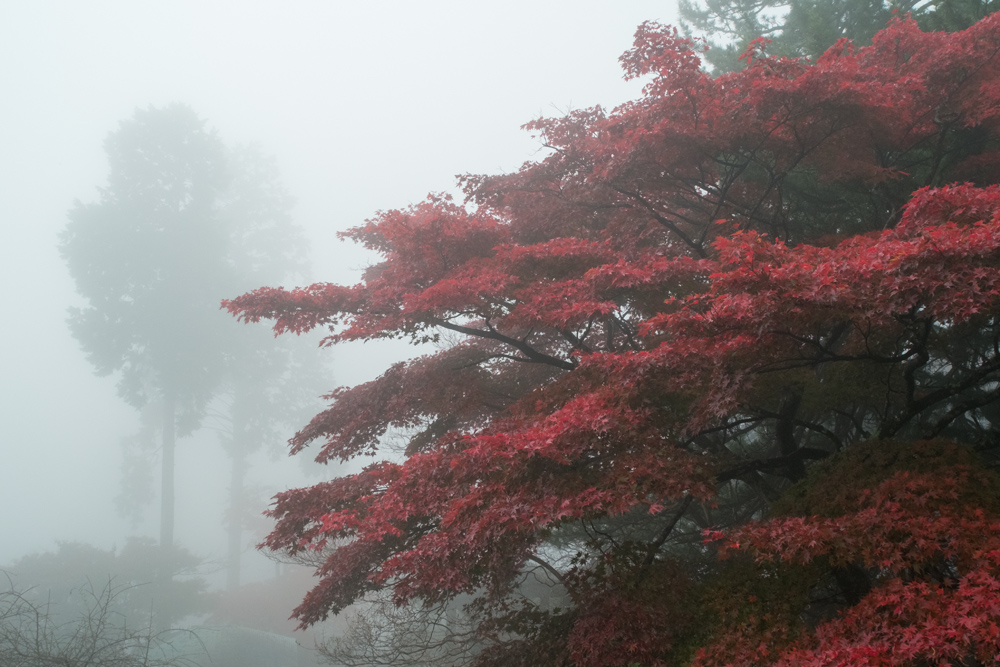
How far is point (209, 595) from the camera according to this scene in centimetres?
2080

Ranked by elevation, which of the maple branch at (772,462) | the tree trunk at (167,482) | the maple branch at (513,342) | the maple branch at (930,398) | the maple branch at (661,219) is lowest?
the maple branch at (772,462)

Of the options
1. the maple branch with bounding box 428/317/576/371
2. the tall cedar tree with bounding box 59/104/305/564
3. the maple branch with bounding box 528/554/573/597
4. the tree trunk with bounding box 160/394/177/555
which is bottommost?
the maple branch with bounding box 528/554/573/597

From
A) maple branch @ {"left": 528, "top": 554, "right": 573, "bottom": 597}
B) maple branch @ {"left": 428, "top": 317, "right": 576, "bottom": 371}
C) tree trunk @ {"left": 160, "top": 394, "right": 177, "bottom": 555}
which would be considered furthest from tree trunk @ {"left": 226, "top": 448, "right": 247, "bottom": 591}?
maple branch @ {"left": 428, "top": 317, "right": 576, "bottom": 371}

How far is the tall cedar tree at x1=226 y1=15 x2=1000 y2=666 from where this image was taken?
3.39 metres

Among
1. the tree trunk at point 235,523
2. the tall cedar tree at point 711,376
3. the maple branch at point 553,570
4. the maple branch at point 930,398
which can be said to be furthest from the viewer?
the tree trunk at point 235,523

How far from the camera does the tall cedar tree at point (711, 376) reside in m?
3.39

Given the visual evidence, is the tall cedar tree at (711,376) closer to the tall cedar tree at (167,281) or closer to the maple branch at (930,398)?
the maple branch at (930,398)

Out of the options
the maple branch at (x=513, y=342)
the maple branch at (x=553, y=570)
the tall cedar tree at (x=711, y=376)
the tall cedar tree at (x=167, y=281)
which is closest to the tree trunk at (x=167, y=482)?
the tall cedar tree at (x=167, y=281)

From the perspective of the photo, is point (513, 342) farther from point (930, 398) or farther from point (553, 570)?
point (930, 398)

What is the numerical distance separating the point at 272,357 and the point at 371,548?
23067 millimetres

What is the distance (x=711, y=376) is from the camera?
13.4ft

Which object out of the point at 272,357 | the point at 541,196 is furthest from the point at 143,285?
the point at 541,196

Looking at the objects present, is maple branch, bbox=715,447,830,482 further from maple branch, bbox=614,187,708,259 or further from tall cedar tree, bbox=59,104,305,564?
tall cedar tree, bbox=59,104,305,564

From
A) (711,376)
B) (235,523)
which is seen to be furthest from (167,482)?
(711,376)
